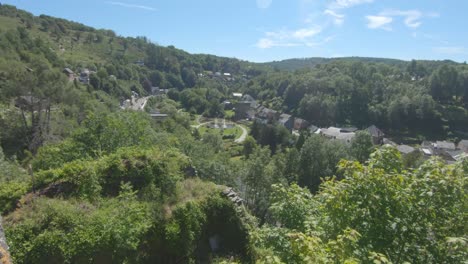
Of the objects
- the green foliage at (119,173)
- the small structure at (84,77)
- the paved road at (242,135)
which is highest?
the small structure at (84,77)

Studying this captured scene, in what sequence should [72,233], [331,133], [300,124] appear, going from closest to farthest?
[72,233]
[331,133]
[300,124]

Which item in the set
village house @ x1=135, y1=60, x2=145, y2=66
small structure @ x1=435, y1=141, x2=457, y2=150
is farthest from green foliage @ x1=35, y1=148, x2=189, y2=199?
village house @ x1=135, y1=60, x2=145, y2=66

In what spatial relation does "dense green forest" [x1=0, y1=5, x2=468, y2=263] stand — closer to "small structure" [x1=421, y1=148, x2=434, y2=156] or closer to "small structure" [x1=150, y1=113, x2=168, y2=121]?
"small structure" [x1=150, y1=113, x2=168, y2=121]

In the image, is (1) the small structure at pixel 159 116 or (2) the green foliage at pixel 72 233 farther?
(1) the small structure at pixel 159 116

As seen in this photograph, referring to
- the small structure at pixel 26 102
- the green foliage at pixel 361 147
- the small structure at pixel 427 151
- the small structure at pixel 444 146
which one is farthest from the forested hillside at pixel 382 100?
the small structure at pixel 26 102

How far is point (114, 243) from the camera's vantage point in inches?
348

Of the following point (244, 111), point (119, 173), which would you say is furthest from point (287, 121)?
point (119, 173)

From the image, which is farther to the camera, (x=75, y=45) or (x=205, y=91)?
(x=205, y=91)

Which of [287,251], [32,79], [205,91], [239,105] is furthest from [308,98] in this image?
[287,251]

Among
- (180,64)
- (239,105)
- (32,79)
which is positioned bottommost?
(239,105)

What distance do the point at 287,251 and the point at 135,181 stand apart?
7.81 meters

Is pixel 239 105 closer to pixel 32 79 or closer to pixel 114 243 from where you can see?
pixel 32 79

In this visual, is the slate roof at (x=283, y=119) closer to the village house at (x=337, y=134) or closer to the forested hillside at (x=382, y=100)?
the forested hillside at (x=382, y=100)

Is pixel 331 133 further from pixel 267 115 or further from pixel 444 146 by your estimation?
pixel 267 115
